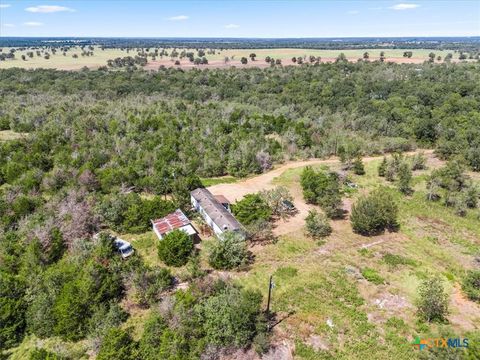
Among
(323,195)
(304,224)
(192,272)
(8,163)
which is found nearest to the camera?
(192,272)

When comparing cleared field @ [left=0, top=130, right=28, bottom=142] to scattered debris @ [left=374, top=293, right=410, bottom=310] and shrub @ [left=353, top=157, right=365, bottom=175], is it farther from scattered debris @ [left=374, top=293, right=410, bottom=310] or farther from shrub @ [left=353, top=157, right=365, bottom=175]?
scattered debris @ [left=374, top=293, right=410, bottom=310]

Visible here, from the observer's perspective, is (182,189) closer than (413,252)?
No

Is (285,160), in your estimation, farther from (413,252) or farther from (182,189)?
(413,252)

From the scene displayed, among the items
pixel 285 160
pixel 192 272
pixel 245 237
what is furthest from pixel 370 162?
pixel 192 272

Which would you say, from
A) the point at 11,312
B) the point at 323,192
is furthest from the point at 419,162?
the point at 11,312

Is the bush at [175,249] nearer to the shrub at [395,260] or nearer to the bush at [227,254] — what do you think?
the bush at [227,254]

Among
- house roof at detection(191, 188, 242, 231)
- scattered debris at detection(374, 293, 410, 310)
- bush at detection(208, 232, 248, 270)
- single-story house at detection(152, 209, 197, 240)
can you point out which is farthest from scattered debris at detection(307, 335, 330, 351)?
single-story house at detection(152, 209, 197, 240)

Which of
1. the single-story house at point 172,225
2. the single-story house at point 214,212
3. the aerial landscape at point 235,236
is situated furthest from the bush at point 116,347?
the single-story house at point 214,212
